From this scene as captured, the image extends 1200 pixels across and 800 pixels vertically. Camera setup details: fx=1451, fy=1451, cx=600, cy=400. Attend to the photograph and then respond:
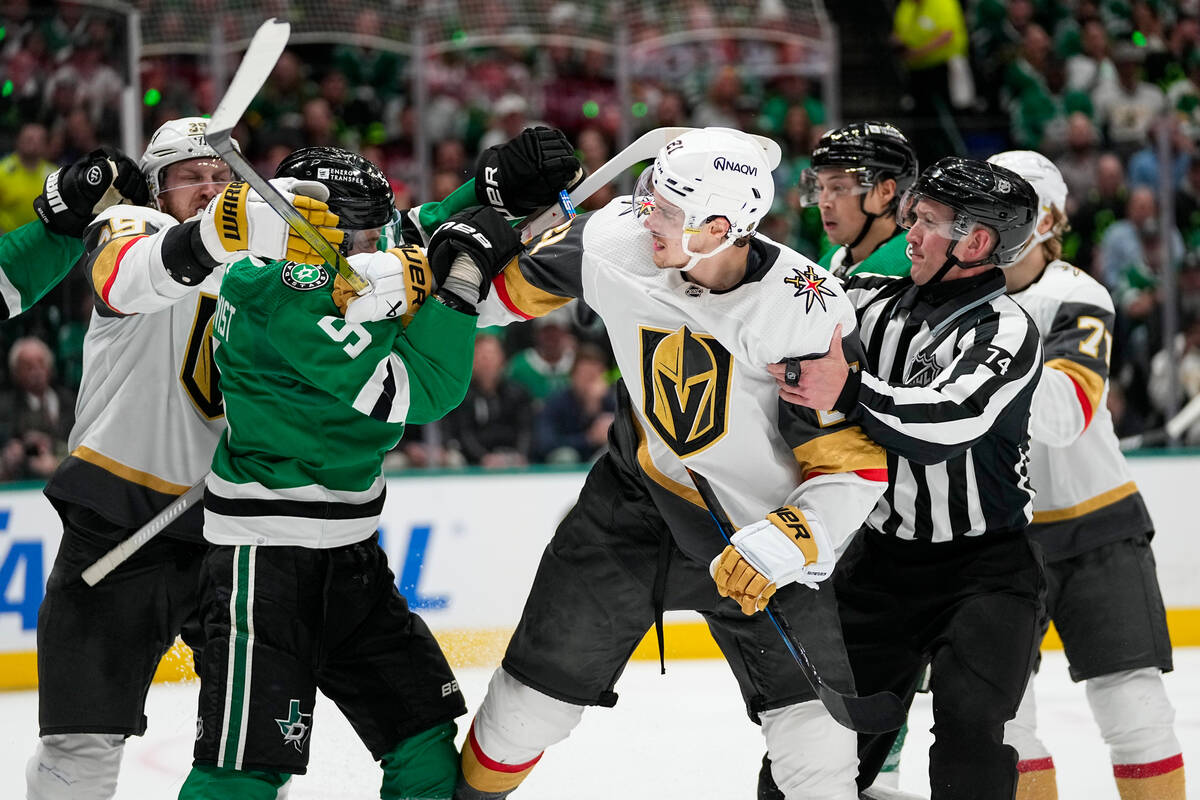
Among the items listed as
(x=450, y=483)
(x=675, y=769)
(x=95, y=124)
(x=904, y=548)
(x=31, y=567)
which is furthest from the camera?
(x=95, y=124)

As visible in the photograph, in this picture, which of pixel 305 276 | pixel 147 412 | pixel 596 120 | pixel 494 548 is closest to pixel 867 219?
pixel 305 276

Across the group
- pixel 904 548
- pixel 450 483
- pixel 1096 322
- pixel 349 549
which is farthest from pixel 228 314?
pixel 450 483

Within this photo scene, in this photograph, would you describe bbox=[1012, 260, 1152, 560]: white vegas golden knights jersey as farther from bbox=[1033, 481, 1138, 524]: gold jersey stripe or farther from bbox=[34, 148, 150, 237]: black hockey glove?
bbox=[34, 148, 150, 237]: black hockey glove

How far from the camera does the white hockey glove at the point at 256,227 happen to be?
2404mm

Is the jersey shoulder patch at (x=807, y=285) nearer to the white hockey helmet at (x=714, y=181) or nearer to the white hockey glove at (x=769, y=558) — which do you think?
the white hockey helmet at (x=714, y=181)

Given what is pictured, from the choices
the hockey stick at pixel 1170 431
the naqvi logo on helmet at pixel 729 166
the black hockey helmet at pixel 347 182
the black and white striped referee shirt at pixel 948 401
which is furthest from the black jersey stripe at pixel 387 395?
the hockey stick at pixel 1170 431

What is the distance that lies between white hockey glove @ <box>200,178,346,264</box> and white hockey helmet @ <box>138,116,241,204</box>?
48 centimetres

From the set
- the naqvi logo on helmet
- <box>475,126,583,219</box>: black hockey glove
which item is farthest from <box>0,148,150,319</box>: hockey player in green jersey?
the naqvi logo on helmet

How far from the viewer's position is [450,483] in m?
5.21

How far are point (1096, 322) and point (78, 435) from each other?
218 cm

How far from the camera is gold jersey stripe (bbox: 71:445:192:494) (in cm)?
288

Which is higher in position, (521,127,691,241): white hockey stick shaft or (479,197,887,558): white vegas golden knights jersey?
(521,127,691,241): white hockey stick shaft

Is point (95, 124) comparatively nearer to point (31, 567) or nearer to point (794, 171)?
point (31, 567)

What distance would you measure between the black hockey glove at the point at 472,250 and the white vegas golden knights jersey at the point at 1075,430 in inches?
47.0
